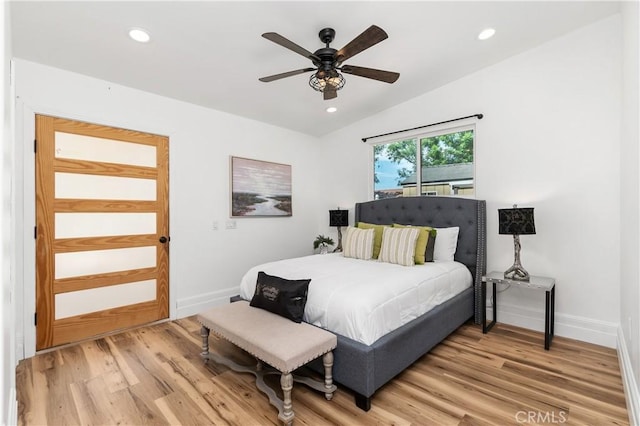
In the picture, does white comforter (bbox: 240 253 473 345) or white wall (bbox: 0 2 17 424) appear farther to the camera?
white comforter (bbox: 240 253 473 345)

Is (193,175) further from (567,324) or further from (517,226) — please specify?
(567,324)

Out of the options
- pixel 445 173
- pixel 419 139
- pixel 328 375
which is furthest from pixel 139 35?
pixel 445 173

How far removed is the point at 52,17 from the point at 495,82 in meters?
4.10

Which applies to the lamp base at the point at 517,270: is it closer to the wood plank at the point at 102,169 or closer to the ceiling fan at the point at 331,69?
the ceiling fan at the point at 331,69

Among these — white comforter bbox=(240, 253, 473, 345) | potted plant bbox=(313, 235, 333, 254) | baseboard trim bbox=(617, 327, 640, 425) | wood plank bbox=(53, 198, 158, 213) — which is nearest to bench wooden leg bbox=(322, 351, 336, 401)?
white comforter bbox=(240, 253, 473, 345)

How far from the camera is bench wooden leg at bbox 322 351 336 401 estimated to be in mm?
2021

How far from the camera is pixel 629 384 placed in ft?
6.42

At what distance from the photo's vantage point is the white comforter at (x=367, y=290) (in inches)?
82.9

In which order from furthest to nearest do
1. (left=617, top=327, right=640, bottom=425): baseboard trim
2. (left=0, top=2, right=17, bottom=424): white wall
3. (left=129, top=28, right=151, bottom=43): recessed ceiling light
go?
(left=129, top=28, right=151, bottom=43): recessed ceiling light < (left=617, top=327, right=640, bottom=425): baseboard trim < (left=0, top=2, right=17, bottom=424): white wall

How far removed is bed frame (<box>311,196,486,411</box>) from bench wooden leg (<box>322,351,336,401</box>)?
0.06 m

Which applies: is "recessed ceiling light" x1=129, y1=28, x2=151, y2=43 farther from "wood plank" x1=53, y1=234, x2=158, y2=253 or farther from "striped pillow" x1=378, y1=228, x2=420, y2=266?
"striped pillow" x1=378, y1=228, x2=420, y2=266

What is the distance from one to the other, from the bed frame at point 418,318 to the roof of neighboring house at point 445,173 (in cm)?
31

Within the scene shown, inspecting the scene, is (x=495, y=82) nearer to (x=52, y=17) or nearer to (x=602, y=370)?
(x=602, y=370)

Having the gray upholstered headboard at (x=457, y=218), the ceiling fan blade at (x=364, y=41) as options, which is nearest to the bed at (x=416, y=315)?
the gray upholstered headboard at (x=457, y=218)
